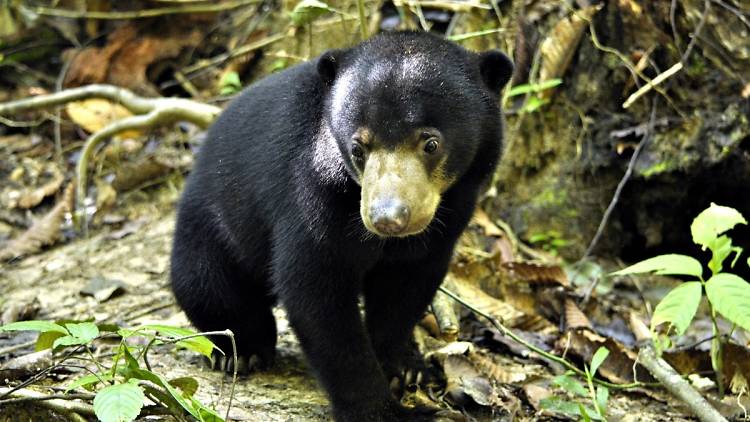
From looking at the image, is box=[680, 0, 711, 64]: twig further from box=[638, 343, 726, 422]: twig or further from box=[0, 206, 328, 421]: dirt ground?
box=[0, 206, 328, 421]: dirt ground

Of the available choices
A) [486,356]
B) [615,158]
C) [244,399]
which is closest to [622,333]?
[486,356]

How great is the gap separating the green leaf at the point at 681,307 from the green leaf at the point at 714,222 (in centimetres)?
26

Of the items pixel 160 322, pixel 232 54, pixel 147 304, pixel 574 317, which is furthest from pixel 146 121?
pixel 574 317

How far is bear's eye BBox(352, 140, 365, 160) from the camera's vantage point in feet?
11.8

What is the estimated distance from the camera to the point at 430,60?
3727 millimetres

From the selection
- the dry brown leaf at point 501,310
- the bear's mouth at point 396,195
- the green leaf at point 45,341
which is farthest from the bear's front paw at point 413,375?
the green leaf at point 45,341

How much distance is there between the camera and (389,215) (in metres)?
3.29

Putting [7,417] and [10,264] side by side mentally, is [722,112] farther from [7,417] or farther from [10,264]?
[10,264]

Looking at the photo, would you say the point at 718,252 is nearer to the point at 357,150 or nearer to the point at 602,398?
the point at 602,398

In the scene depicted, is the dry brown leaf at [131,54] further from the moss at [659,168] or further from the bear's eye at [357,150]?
the bear's eye at [357,150]

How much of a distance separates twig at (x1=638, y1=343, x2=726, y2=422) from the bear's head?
1365mm

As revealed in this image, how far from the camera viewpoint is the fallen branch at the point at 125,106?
723cm

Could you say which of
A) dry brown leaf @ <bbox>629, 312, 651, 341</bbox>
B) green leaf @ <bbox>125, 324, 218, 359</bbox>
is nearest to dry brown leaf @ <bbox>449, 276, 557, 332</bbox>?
dry brown leaf @ <bbox>629, 312, 651, 341</bbox>

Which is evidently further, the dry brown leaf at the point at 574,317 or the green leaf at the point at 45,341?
the dry brown leaf at the point at 574,317
